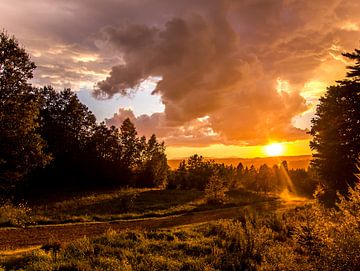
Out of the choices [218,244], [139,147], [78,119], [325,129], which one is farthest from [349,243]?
[139,147]

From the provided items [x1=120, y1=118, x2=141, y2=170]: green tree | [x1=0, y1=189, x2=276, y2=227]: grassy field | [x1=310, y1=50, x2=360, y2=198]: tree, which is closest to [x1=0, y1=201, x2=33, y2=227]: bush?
[x1=0, y1=189, x2=276, y2=227]: grassy field

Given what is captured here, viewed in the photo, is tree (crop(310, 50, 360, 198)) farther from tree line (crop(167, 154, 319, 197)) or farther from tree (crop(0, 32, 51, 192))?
tree line (crop(167, 154, 319, 197))

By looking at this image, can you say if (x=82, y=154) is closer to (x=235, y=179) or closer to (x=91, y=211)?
(x=91, y=211)

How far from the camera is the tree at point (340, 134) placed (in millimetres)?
34969

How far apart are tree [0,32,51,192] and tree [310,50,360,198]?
2575 cm

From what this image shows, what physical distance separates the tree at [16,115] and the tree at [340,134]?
2575cm

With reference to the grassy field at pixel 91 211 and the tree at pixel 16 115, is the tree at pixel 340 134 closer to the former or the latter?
the grassy field at pixel 91 211

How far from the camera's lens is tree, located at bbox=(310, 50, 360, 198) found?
3497 cm

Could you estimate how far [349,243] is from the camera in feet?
35.1

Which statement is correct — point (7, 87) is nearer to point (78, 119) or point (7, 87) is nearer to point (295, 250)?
point (295, 250)

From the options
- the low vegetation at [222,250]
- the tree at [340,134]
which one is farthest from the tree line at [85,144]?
the low vegetation at [222,250]

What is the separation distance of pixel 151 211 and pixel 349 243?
33.1 m

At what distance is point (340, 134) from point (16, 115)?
2841cm

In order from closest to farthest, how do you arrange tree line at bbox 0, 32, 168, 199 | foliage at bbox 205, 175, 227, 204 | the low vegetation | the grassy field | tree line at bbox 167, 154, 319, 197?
the low vegetation < the grassy field < foliage at bbox 205, 175, 227, 204 < tree line at bbox 0, 32, 168, 199 < tree line at bbox 167, 154, 319, 197
